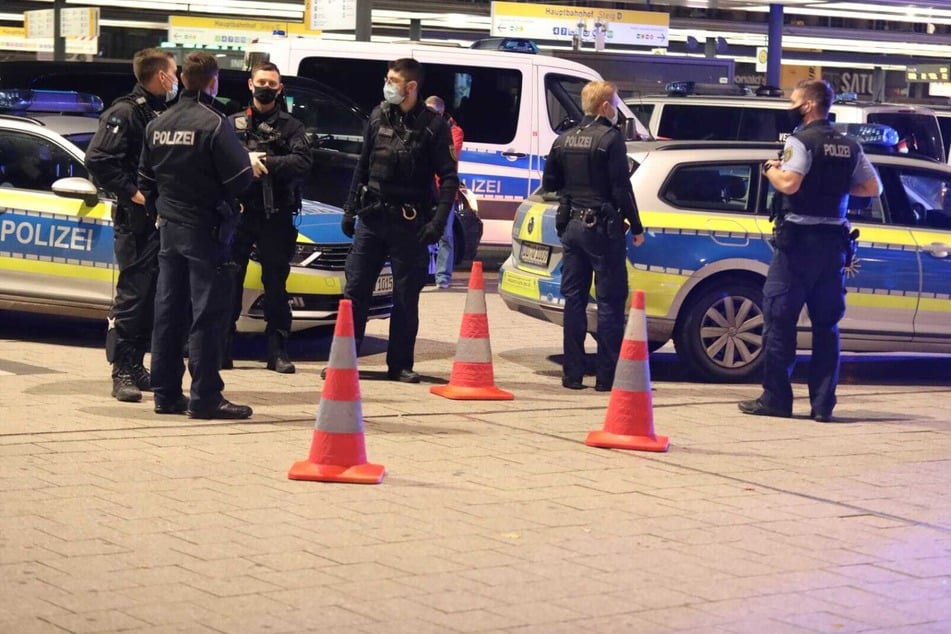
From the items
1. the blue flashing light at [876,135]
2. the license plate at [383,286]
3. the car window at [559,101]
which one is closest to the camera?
the license plate at [383,286]

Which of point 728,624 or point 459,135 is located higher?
A: point 459,135

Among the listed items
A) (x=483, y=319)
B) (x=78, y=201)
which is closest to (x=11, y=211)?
(x=78, y=201)

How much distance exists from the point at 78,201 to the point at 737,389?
452 cm

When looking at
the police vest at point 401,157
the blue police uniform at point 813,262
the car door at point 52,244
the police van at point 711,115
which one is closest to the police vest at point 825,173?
the blue police uniform at point 813,262

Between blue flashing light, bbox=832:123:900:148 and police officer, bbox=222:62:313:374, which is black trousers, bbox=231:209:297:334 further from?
blue flashing light, bbox=832:123:900:148

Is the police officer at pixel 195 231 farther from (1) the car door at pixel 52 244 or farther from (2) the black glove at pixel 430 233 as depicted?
(1) the car door at pixel 52 244

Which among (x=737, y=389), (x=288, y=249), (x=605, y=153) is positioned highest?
(x=605, y=153)

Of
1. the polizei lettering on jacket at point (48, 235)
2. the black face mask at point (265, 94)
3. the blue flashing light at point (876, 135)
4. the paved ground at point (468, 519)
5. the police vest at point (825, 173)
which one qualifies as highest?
the black face mask at point (265, 94)

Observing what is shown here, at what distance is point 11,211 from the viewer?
11305mm

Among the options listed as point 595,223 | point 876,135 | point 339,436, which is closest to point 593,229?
point 595,223

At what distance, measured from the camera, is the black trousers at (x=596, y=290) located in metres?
10.2

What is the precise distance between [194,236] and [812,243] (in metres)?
3.39

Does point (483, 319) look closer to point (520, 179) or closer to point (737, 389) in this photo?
point (737, 389)

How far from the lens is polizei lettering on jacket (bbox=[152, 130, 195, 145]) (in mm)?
8492
